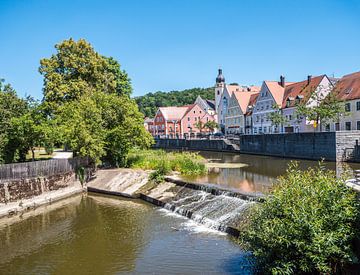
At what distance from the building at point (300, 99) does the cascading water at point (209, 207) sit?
38558 millimetres

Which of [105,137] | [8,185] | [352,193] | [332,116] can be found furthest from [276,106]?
[352,193]

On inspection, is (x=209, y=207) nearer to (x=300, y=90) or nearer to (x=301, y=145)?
(x=301, y=145)

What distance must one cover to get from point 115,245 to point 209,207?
6.52 m

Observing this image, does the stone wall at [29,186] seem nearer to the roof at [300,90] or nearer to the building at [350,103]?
the building at [350,103]

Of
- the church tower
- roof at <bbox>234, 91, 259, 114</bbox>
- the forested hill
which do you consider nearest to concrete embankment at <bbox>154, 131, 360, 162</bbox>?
roof at <bbox>234, 91, 259, 114</bbox>

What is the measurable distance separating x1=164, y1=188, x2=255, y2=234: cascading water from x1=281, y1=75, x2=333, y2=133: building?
38.6 meters

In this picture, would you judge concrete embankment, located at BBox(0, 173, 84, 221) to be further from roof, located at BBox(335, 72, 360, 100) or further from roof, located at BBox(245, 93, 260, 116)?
roof, located at BBox(245, 93, 260, 116)

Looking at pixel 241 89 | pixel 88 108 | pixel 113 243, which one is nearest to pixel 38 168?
pixel 88 108

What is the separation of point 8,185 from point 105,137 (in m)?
10.7

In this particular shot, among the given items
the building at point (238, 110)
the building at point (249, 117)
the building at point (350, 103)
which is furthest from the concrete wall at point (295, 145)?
the building at point (238, 110)

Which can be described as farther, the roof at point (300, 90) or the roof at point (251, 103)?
the roof at point (251, 103)

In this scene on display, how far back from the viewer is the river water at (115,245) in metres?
13.3

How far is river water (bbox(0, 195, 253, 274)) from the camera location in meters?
13.3

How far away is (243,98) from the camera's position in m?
83.2
